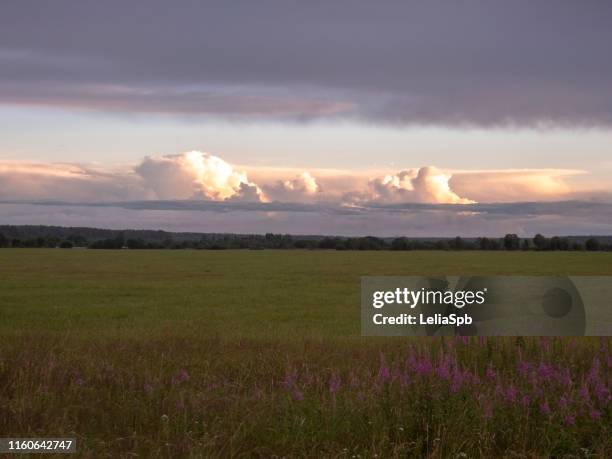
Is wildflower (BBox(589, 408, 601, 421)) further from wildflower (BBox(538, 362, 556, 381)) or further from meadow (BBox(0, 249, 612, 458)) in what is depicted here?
wildflower (BBox(538, 362, 556, 381))

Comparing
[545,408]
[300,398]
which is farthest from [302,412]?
[545,408]

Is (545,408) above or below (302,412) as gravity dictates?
above

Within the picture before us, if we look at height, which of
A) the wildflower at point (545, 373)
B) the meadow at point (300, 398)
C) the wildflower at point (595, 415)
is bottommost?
the meadow at point (300, 398)

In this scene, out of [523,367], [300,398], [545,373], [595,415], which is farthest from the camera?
[523,367]

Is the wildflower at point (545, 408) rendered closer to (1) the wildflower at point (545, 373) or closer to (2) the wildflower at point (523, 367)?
(1) the wildflower at point (545, 373)

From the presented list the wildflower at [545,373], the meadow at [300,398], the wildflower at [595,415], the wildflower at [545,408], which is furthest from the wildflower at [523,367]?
the wildflower at [595,415]

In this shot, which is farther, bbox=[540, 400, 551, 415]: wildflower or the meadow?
bbox=[540, 400, 551, 415]: wildflower

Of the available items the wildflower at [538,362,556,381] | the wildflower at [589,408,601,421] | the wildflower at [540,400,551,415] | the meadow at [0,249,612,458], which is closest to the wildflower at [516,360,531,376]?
the meadow at [0,249,612,458]

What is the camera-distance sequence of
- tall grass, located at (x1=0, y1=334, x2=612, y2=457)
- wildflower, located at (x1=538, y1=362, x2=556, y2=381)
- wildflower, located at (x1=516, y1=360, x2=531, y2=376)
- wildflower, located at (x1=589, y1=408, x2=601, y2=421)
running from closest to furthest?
tall grass, located at (x1=0, y1=334, x2=612, y2=457), wildflower, located at (x1=589, y1=408, x2=601, y2=421), wildflower, located at (x1=538, y1=362, x2=556, y2=381), wildflower, located at (x1=516, y1=360, x2=531, y2=376)

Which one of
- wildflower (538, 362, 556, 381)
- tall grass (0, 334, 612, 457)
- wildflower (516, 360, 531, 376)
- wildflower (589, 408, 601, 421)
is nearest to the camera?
tall grass (0, 334, 612, 457)

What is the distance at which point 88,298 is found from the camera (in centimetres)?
3222

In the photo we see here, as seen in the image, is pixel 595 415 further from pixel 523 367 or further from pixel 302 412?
pixel 302 412

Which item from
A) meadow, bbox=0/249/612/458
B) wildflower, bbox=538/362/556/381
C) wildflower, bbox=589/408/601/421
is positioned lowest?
meadow, bbox=0/249/612/458

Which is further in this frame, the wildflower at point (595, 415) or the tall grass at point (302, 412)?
the wildflower at point (595, 415)
